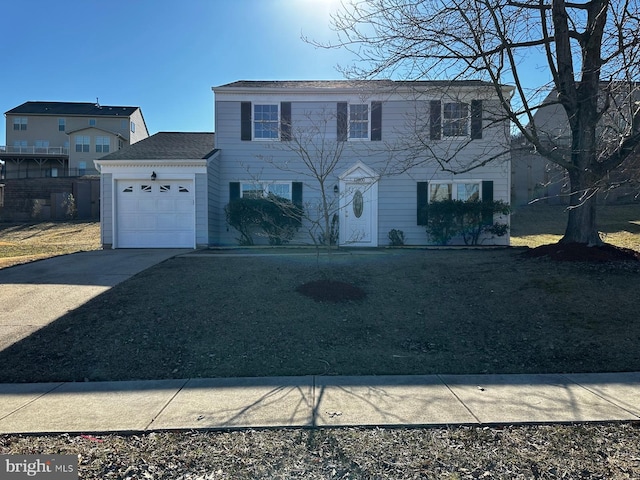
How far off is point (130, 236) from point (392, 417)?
11.9 m

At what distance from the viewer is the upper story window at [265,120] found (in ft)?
47.9

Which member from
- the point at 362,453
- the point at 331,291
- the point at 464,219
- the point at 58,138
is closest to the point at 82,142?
the point at 58,138

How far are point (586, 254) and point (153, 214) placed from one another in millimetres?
11938

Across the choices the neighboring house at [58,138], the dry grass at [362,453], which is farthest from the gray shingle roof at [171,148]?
the neighboring house at [58,138]

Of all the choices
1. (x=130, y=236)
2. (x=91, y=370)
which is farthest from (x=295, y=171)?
(x=91, y=370)

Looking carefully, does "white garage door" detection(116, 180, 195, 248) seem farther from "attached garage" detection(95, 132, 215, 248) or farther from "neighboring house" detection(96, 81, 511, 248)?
"neighboring house" detection(96, 81, 511, 248)

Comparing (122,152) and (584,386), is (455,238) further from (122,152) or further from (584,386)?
(122,152)

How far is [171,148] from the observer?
48.3ft

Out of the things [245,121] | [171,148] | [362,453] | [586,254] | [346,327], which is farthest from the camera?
[171,148]

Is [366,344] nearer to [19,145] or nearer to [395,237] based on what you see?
[395,237]

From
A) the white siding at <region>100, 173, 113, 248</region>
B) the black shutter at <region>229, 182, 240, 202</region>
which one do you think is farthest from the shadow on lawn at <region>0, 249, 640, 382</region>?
the black shutter at <region>229, 182, 240, 202</region>

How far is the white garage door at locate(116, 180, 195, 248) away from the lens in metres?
13.6

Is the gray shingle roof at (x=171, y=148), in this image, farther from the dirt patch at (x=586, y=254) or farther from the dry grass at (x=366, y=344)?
the dirt patch at (x=586, y=254)

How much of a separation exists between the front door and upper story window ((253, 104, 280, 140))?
296 centimetres
